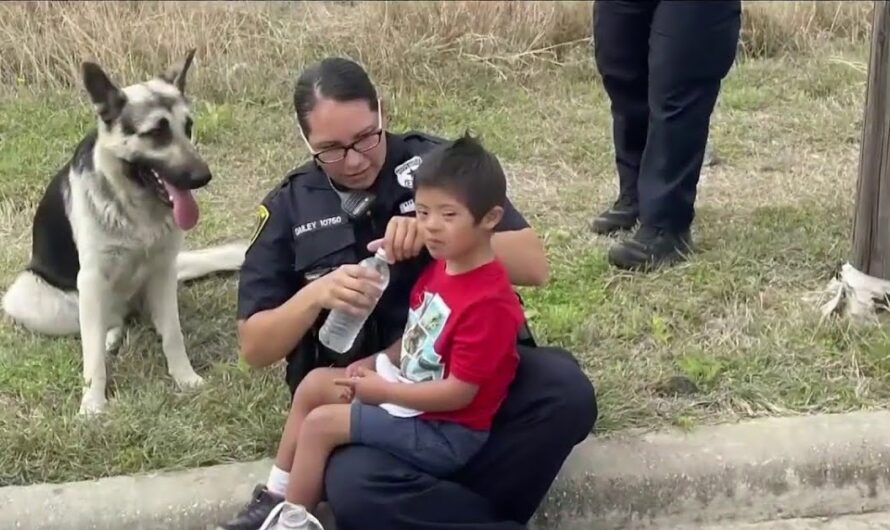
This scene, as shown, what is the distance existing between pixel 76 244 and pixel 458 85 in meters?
3.34

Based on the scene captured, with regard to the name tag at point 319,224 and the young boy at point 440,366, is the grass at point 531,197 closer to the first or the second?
the young boy at point 440,366

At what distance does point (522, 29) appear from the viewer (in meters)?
7.39

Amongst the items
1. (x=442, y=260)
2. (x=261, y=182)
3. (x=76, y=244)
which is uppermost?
(x=442, y=260)

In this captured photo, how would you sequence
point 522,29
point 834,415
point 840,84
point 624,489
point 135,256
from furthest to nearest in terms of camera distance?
point 522,29, point 840,84, point 135,256, point 834,415, point 624,489

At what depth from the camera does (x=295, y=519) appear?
113 inches

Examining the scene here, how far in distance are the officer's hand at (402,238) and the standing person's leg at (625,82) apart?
7.37 feet

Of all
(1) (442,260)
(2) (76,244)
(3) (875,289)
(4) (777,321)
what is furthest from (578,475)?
(2) (76,244)

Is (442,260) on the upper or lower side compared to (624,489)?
upper

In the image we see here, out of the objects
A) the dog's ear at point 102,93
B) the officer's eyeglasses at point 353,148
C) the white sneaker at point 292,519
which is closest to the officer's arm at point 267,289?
the officer's eyeglasses at point 353,148

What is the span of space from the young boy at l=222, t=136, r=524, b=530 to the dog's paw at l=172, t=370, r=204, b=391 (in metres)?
0.86

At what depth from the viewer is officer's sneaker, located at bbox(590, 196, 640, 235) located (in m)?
5.00

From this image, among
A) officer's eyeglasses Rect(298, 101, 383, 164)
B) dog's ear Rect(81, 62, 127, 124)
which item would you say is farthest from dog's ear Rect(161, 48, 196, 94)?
officer's eyeglasses Rect(298, 101, 383, 164)

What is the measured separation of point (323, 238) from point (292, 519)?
→ 0.72 meters

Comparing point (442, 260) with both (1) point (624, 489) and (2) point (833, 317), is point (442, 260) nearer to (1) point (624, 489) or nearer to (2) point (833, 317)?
(1) point (624, 489)
